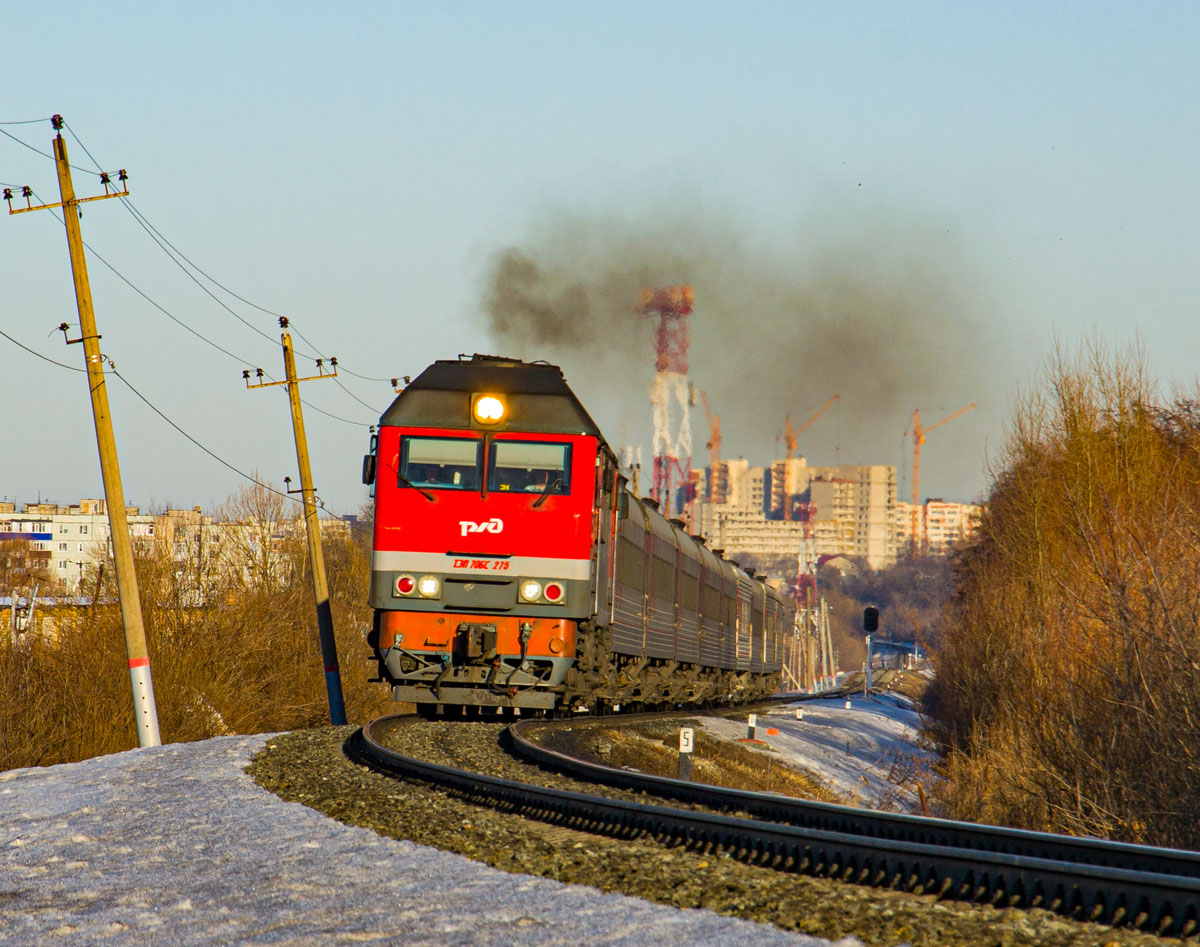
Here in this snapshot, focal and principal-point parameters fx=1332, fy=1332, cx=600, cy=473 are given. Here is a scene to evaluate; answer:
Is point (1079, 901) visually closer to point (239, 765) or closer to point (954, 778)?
point (239, 765)

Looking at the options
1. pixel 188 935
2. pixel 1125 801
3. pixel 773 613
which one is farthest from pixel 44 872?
pixel 773 613

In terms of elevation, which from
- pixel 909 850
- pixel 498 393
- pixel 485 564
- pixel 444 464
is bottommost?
pixel 909 850

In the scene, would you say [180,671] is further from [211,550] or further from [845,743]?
[845,743]

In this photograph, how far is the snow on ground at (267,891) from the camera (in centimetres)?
538

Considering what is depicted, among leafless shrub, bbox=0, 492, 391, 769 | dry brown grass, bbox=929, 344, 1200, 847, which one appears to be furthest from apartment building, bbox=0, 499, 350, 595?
dry brown grass, bbox=929, 344, 1200, 847

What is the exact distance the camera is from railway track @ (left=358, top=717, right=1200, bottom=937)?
5.61 metres

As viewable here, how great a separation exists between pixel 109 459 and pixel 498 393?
5611mm

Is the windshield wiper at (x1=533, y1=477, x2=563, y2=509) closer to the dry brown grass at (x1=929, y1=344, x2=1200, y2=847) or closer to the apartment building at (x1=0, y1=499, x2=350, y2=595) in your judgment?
the dry brown grass at (x1=929, y1=344, x2=1200, y2=847)

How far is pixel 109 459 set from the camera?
18156 mm

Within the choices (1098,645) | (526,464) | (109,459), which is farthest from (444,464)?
(1098,645)

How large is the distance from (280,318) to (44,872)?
22020 millimetres

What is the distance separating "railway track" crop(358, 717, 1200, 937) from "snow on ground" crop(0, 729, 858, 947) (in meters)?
1.16

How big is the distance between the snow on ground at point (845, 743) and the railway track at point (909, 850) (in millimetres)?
9754

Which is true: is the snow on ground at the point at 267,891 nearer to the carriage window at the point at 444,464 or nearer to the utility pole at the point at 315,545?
the carriage window at the point at 444,464
